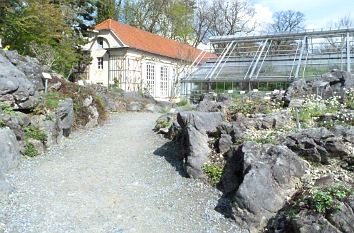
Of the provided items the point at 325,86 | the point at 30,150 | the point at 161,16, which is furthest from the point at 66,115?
the point at 161,16

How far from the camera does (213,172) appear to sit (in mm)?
7645

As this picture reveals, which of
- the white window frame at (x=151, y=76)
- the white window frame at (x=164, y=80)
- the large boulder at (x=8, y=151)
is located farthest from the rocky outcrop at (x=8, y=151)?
the white window frame at (x=164, y=80)

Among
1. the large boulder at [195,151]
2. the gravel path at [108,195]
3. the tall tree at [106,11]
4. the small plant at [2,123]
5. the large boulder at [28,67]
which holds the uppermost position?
the tall tree at [106,11]

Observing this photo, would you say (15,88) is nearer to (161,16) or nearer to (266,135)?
(266,135)

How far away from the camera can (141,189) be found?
766 centimetres

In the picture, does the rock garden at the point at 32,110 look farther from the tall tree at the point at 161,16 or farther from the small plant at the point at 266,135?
the tall tree at the point at 161,16

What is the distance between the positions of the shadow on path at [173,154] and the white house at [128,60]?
55.6 ft

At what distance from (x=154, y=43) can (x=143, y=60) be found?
351 cm

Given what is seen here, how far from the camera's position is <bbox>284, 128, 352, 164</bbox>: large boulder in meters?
6.93

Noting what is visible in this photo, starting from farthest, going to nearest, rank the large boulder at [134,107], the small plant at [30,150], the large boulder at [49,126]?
the large boulder at [134,107]
the large boulder at [49,126]
the small plant at [30,150]

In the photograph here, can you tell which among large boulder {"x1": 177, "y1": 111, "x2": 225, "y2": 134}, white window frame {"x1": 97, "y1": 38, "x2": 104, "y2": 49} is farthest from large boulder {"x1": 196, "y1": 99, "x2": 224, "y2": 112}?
white window frame {"x1": 97, "y1": 38, "x2": 104, "y2": 49}

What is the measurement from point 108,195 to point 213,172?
2.10 m

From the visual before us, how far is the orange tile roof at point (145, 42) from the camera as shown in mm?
28594

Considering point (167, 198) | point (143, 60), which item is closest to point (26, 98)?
point (167, 198)
